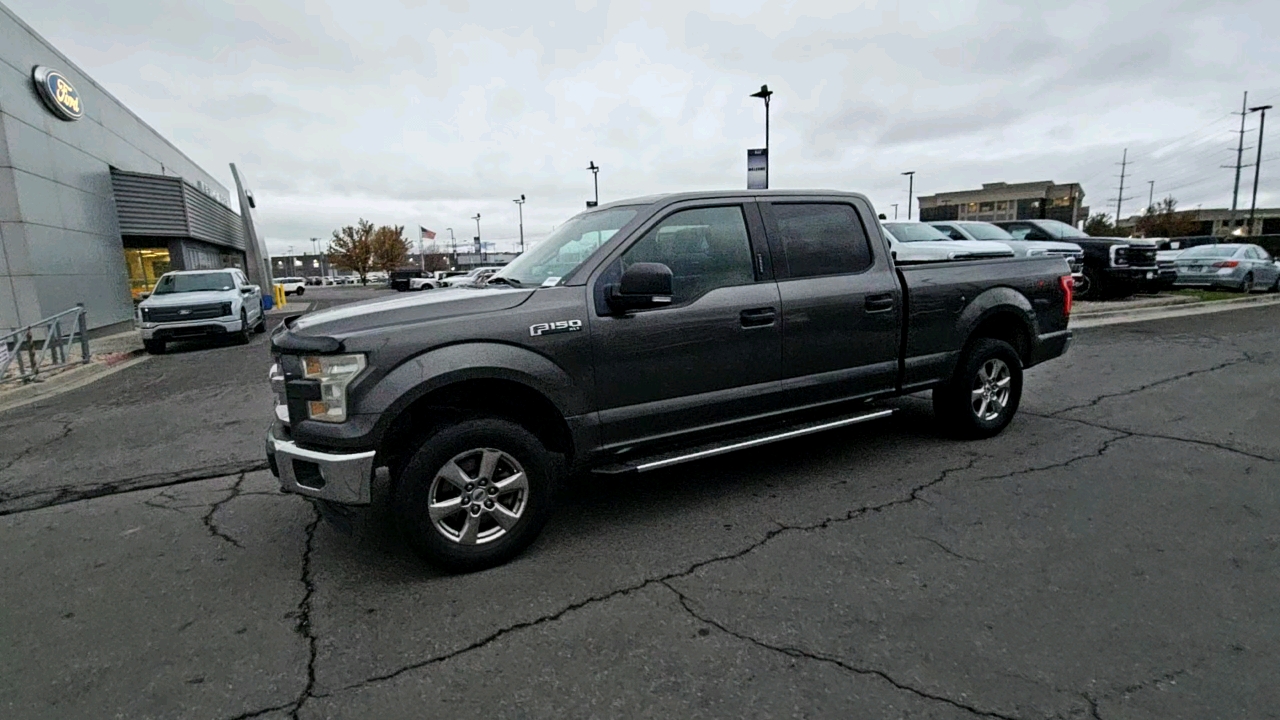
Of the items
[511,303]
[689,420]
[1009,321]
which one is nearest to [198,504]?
[511,303]

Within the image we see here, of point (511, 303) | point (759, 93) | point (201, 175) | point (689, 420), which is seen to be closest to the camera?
point (511, 303)

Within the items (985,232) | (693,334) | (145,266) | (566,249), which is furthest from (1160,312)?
(145,266)

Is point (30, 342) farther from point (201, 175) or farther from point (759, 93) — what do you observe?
point (201, 175)

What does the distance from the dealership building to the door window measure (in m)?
15.5

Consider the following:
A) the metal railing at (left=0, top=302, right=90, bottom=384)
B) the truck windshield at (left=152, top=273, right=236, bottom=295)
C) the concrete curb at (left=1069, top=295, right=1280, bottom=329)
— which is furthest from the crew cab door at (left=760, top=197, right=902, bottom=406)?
the truck windshield at (left=152, top=273, right=236, bottom=295)

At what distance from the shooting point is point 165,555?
3484mm

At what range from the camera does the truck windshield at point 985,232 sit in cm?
1411

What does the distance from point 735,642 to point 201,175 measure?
123 feet

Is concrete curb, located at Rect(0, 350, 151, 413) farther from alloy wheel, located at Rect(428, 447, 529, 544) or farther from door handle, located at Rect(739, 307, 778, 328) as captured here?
door handle, located at Rect(739, 307, 778, 328)

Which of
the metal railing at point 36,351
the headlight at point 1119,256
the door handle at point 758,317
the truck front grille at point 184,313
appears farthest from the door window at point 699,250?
the headlight at point 1119,256

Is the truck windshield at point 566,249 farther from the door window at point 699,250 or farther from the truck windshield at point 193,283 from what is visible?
the truck windshield at point 193,283

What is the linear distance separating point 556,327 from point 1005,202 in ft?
306

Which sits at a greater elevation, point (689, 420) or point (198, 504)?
point (689, 420)

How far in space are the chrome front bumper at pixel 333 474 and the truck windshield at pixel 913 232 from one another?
12.0 metres
